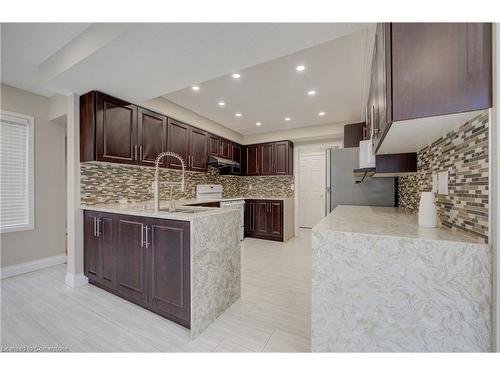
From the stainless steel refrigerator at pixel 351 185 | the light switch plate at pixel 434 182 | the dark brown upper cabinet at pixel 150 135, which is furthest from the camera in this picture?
the stainless steel refrigerator at pixel 351 185

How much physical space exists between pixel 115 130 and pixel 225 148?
7.45ft

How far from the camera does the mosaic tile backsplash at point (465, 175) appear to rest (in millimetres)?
859

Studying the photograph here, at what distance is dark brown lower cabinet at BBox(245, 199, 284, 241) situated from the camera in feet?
14.0

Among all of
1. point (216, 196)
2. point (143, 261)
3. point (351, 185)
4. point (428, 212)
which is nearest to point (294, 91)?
point (351, 185)

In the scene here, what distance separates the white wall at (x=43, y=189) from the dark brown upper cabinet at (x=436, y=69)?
13.0 ft

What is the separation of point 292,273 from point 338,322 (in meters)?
1.59

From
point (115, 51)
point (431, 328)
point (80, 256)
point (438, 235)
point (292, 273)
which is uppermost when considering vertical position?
point (115, 51)

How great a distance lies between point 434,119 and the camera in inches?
36.4

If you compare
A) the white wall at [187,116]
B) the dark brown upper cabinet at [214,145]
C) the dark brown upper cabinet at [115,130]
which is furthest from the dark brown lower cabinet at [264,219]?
the dark brown upper cabinet at [115,130]

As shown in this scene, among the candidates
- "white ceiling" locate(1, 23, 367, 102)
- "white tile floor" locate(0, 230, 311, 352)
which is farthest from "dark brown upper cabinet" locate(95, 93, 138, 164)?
"white tile floor" locate(0, 230, 311, 352)

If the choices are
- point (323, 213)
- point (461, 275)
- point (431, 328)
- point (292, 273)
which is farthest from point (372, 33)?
point (323, 213)

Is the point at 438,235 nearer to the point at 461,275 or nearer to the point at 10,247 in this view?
the point at 461,275

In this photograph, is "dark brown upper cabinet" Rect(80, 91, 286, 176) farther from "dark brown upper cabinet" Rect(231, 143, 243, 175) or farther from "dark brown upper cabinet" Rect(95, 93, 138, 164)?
"dark brown upper cabinet" Rect(231, 143, 243, 175)

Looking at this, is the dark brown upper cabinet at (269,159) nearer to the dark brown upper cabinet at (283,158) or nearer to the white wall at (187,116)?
the dark brown upper cabinet at (283,158)
